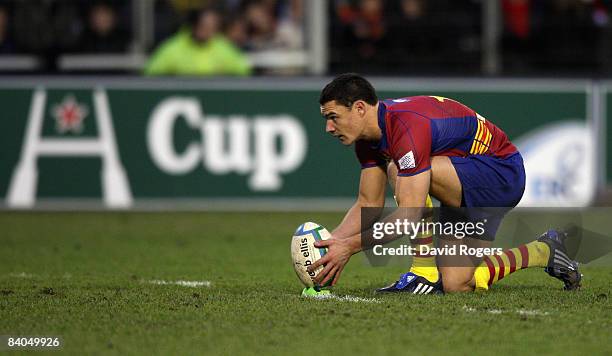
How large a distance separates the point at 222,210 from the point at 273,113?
122cm

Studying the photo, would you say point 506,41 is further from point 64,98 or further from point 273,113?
point 64,98

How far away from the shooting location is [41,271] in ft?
29.7

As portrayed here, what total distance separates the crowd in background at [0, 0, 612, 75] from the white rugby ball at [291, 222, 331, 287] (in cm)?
702

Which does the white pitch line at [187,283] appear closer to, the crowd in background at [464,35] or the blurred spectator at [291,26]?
the blurred spectator at [291,26]

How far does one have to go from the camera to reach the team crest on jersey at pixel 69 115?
13.2 m

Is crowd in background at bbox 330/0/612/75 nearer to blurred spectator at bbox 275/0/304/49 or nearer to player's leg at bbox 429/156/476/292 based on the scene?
blurred spectator at bbox 275/0/304/49

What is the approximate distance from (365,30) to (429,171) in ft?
28.2

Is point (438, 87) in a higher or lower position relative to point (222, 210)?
higher

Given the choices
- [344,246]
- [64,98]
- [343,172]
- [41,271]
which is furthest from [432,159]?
[64,98]

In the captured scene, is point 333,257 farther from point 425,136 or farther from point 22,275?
point 22,275

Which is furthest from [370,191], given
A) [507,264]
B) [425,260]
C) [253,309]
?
[253,309]

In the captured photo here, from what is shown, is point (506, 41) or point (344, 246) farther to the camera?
point (506, 41)

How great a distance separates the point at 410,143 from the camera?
23.2ft

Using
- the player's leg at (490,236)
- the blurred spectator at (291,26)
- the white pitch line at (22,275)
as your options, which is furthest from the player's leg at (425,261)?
the blurred spectator at (291,26)
